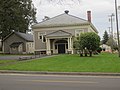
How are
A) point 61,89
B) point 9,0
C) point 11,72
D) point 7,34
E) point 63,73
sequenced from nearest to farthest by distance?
point 61,89, point 63,73, point 11,72, point 9,0, point 7,34

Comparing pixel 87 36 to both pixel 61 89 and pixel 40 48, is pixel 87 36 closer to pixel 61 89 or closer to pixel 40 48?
pixel 40 48

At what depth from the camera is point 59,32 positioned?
54719 mm

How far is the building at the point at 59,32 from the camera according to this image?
54.0 m

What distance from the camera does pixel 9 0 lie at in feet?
107

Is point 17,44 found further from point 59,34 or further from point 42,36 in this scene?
point 59,34

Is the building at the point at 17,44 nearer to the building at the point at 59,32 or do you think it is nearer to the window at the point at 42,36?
the building at the point at 59,32

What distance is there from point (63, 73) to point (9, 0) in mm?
16481

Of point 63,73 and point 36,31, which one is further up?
point 36,31

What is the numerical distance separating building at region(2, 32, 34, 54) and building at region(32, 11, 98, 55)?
11344 millimetres

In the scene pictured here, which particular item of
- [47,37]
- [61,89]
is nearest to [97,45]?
[47,37]

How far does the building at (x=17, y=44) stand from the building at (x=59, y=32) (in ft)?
37.2

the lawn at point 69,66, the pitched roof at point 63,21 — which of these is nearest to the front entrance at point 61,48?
the pitched roof at point 63,21

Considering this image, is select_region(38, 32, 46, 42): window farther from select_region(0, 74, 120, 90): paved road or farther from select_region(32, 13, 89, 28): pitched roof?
select_region(0, 74, 120, 90): paved road

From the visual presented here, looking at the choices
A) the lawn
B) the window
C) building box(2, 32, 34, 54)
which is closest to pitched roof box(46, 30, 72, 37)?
the window
